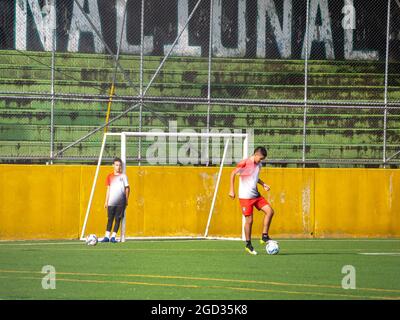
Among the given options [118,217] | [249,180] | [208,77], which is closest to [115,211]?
[118,217]

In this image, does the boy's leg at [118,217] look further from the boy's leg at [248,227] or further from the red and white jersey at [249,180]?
the boy's leg at [248,227]

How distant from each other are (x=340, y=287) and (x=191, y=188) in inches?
431

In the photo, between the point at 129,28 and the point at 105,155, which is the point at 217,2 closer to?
the point at 129,28

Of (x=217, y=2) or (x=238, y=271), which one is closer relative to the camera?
(x=238, y=271)

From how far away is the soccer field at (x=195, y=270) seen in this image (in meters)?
12.6

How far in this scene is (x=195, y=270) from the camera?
51.1 ft

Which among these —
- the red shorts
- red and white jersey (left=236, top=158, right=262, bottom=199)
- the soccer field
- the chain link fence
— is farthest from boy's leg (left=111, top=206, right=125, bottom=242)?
the red shorts

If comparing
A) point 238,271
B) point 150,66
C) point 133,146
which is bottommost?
point 238,271

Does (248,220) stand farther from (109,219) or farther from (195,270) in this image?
(109,219)

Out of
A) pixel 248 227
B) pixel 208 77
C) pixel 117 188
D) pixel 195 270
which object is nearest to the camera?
pixel 195 270

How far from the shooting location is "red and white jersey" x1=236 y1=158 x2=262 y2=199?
1911 centimetres

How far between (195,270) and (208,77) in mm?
8829

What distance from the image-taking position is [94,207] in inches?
925

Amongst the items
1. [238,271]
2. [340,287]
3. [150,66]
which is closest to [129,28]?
[150,66]
